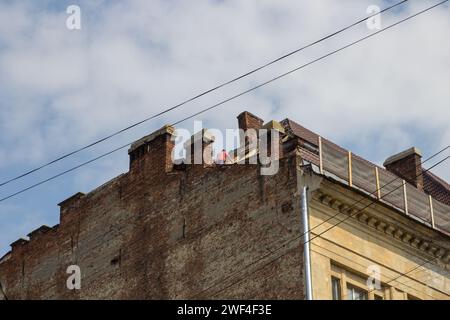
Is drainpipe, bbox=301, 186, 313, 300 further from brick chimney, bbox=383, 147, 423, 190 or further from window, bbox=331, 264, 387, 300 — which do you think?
brick chimney, bbox=383, 147, 423, 190

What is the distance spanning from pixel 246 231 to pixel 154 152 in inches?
183

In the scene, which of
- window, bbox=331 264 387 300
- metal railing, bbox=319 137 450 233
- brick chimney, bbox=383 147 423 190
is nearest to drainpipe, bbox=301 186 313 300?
window, bbox=331 264 387 300

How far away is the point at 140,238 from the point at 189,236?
1877 mm

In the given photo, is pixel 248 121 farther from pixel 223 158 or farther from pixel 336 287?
pixel 336 287

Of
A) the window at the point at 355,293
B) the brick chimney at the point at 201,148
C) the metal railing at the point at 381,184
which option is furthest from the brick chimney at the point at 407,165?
the window at the point at 355,293

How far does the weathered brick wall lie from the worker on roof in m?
0.65

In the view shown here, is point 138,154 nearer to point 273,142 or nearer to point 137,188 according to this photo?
point 137,188

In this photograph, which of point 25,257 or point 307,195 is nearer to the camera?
point 307,195

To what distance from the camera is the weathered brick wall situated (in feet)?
93.0

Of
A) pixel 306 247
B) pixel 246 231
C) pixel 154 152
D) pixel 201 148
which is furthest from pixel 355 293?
pixel 154 152

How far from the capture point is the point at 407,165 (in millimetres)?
35781

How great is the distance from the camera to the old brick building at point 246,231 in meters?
28.0
